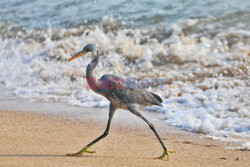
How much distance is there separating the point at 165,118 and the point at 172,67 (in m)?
2.61

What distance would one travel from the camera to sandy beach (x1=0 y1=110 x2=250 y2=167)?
3268 mm

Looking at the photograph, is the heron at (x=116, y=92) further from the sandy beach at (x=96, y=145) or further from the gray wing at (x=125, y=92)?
the sandy beach at (x=96, y=145)

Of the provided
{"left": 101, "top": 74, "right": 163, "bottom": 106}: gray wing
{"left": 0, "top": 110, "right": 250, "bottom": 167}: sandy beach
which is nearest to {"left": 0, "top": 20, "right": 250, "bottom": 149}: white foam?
{"left": 0, "top": 110, "right": 250, "bottom": 167}: sandy beach

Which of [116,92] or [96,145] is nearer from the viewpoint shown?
[116,92]

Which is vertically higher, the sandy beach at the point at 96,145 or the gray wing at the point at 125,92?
the gray wing at the point at 125,92

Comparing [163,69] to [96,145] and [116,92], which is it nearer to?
[96,145]

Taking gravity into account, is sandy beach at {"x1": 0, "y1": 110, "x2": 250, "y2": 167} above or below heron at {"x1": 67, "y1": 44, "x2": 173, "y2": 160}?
below

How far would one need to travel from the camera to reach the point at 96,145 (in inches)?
150

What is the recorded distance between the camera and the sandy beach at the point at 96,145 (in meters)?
3.27

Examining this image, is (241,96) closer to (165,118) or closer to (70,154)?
(165,118)

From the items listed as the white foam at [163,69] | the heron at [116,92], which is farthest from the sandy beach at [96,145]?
the white foam at [163,69]

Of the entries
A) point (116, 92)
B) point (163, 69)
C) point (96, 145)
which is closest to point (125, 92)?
point (116, 92)

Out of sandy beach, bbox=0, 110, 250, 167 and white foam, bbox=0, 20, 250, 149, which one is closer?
sandy beach, bbox=0, 110, 250, 167

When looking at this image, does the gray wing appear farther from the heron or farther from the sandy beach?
the sandy beach
